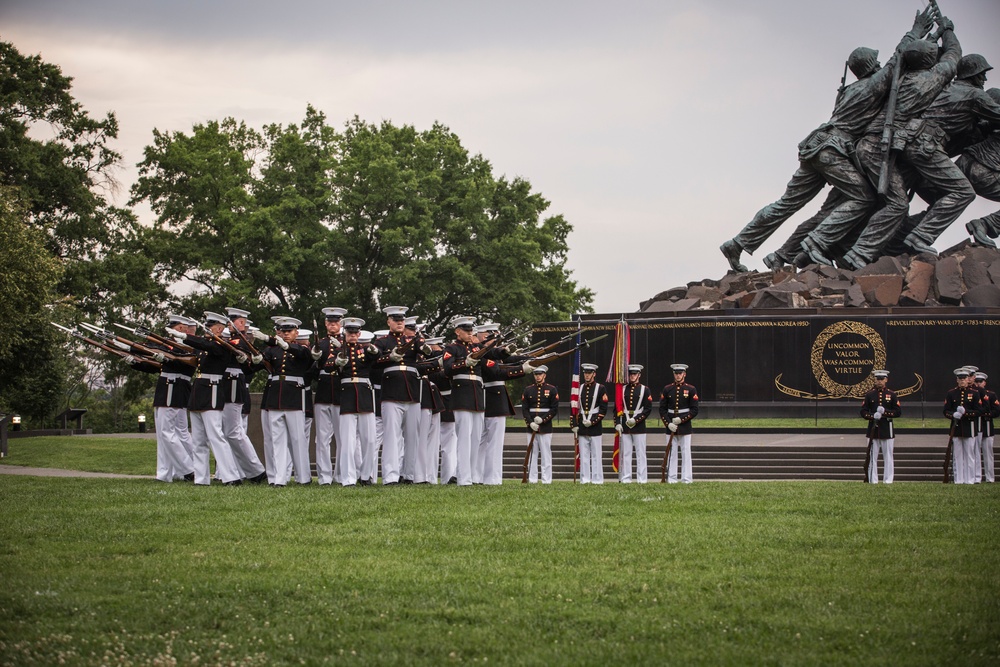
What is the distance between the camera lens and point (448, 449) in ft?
50.4

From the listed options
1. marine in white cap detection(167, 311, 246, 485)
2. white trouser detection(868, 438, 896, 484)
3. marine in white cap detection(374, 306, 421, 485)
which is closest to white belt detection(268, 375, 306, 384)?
marine in white cap detection(167, 311, 246, 485)

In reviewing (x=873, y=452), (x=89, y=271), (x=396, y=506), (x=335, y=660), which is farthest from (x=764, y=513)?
(x=89, y=271)

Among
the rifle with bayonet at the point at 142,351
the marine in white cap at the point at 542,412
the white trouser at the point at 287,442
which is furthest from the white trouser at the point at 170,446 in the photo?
the marine in white cap at the point at 542,412

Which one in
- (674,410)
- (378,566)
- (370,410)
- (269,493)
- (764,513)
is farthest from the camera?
(674,410)

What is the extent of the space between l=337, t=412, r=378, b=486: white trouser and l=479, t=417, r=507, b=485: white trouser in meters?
1.60

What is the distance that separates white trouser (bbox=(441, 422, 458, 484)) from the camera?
50.0 feet

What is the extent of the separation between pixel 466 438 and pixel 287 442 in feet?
7.39

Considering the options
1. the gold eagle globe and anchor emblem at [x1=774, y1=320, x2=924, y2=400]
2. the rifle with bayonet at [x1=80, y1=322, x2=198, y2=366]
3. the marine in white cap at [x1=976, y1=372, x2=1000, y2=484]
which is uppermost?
the gold eagle globe and anchor emblem at [x1=774, y1=320, x2=924, y2=400]

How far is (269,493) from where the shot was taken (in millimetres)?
12539

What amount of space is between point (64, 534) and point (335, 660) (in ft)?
14.8

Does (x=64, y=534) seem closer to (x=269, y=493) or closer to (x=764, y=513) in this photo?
(x=269, y=493)

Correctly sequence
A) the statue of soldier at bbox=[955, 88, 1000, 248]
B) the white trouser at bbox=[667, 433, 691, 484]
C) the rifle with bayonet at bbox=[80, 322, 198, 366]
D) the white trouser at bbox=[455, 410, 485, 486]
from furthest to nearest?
the statue of soldier at bbox=[955, 88, 1000, 248]
the white trouser at bbox=[667, 433, 691, 484]
the rifle with bayonet at bbox=[80, 322, 198, 366]
the white trouser at bbox=[455, 410, 485, 486]

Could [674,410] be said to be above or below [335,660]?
above

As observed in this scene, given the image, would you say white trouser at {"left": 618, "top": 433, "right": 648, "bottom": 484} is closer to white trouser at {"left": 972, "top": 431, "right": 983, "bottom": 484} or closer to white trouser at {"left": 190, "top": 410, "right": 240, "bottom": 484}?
white trouser at {"left": 972, "top": 431, "right": 983, "bottom": 484}
